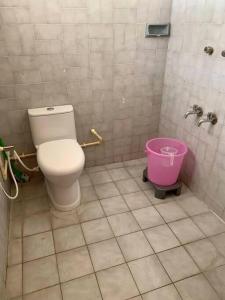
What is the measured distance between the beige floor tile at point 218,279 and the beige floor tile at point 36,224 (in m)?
1.06

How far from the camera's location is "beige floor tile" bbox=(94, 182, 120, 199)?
198cm

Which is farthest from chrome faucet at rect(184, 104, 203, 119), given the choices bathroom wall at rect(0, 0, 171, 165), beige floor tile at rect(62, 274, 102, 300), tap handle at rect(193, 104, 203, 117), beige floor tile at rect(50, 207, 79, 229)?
beige floor tile at rect(62, 274, 102, 300)

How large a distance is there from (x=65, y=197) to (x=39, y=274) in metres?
0.55

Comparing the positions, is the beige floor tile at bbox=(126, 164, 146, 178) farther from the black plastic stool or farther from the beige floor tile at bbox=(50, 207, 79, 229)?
the beige floor tile at bbox=(50, 207, 79, 229)

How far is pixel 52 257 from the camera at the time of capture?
146 cm

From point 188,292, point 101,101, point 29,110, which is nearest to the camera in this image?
point 188,292

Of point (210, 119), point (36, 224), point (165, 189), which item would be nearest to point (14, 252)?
point (36, 224)

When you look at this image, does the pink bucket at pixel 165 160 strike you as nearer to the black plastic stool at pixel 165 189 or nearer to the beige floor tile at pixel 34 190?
the black plastic stool at pixel 165 189

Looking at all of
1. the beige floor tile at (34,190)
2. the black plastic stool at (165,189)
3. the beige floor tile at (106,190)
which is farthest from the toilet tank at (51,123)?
the black plastic stool at (165,189)

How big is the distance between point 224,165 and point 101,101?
110cm

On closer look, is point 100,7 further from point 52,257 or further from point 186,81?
point 52,257

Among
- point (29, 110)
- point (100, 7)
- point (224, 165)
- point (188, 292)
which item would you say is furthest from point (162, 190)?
point (100, 7)

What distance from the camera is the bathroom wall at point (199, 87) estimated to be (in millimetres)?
1554

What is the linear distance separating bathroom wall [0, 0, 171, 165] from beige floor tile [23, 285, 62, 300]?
1.13 metres
